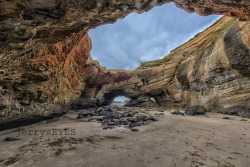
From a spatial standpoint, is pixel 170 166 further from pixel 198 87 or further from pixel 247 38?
pixel 198 87

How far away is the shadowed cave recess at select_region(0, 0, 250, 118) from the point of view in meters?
3.19

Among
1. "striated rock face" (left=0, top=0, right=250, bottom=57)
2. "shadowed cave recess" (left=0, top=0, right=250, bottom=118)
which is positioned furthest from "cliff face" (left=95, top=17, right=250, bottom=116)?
"striated rock face" (left=0, top=0, right=250, bottom=57)

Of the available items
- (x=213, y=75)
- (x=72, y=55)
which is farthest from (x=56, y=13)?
(x=213, y=75)

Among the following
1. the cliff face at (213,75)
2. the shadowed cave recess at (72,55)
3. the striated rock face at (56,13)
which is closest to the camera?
the striated rock face at (56,13)

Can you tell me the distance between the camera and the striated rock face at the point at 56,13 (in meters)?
2.75

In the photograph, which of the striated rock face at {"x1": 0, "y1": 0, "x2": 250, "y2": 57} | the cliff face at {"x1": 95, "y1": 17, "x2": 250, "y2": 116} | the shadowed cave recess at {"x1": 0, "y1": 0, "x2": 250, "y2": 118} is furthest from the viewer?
the cliff face at {"x1": 95, "y1": 17, "x2": 250, "y2": 116}

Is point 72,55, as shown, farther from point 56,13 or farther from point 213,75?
point 213,75

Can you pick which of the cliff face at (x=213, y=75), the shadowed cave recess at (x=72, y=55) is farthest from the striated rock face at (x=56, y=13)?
the cliff face at (x=213, y=75)

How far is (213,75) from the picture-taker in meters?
9.74

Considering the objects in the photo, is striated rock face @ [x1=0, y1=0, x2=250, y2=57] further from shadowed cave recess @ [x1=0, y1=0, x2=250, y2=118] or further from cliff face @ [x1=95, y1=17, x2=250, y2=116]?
cliff face @ [x1=95, y1=17, x2=250, y2=116]

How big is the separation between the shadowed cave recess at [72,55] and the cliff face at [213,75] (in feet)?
0.16

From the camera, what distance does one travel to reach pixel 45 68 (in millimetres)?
6766

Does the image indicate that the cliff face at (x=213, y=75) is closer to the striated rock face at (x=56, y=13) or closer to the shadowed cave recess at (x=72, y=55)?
the shadowed cave recess at (x=72, y=55)

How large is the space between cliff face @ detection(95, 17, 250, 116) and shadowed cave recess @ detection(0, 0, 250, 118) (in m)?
0.05
